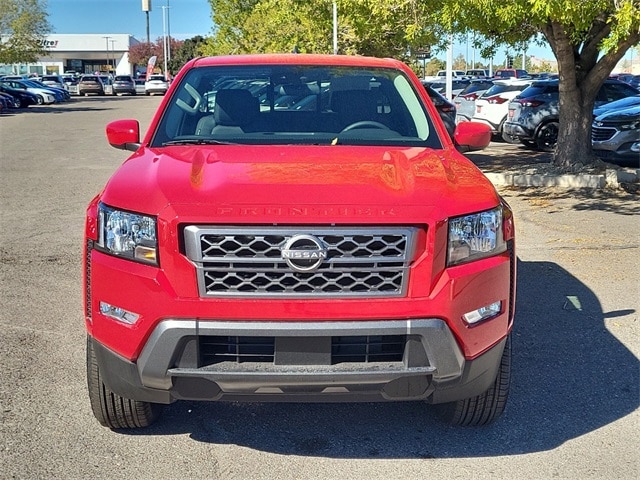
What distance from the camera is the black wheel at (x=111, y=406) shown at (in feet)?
12.2

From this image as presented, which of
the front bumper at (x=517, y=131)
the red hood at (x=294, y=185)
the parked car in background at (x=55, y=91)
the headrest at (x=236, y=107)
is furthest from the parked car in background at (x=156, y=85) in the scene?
the red hood at (x=294, y=185)

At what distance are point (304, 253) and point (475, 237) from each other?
0.77 metres

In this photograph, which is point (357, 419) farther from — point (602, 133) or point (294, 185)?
point (602, 133)

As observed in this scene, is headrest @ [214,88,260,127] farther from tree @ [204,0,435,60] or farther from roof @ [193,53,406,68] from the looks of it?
tree @ [204,0,435,60]

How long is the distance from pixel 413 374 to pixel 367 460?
65cm

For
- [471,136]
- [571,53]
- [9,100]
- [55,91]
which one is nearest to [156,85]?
[55,91]

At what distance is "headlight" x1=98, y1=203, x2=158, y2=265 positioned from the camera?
3.29 meters

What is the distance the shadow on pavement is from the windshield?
1452 mm

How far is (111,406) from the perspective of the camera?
3.76 meters

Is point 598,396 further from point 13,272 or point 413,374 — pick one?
point 13,272

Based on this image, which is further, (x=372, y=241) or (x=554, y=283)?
(x=554, y=283)

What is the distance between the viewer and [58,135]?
2378 centimetres

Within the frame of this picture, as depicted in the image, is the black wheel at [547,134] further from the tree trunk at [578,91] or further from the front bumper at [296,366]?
the front bumper at [296,366]

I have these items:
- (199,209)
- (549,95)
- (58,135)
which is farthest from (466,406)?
(58,135)
